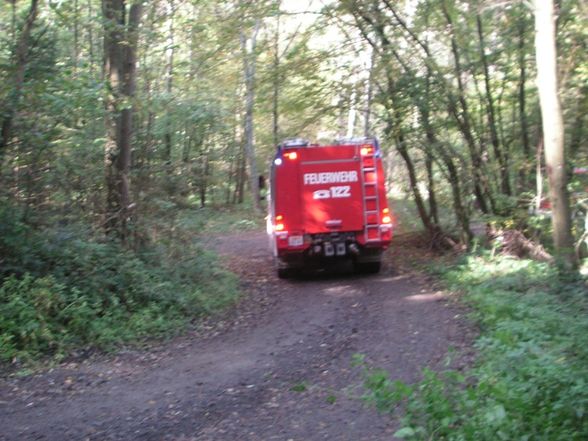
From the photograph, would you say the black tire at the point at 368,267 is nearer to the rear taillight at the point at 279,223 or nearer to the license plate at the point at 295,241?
the license plate at the point at 295,241

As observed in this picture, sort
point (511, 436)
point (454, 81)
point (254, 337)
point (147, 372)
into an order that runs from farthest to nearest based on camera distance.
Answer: point (454, 81), point (254, 337), point (147, 372), point (511, 436)

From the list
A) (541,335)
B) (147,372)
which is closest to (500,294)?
(541,335)

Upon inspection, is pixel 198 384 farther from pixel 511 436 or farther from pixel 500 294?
pixel 500 294

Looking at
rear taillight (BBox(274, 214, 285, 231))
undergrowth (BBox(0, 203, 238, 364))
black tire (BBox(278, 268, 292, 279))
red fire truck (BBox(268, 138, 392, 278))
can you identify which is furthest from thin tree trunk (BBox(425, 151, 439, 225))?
undergrowth (BBox(0, 203, 238, 364))

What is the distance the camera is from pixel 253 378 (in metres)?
7.72

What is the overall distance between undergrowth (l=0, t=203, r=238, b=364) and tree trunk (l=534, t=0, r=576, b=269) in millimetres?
6252

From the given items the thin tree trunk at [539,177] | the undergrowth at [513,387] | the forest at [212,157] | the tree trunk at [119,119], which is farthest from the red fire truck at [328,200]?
the undergrowth at [513,387]

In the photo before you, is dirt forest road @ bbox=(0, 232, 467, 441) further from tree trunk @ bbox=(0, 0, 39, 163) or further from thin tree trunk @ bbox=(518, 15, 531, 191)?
thin tree trunk @ bbox=(518, 15, 531, 191)

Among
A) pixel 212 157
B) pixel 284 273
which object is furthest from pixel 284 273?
pixel 212 157

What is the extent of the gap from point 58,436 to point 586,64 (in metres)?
11.7

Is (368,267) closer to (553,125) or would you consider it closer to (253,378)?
(553,125)

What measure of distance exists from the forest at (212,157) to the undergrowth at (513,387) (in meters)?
2.51

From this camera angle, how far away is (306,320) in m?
11.0

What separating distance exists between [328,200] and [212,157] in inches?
188
